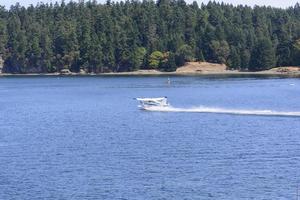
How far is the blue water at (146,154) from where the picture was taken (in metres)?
46.6

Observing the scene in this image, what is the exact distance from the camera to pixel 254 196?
4416 cm

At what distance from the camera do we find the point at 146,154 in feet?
194

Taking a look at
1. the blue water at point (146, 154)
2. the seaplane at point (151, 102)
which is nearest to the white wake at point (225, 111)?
the seaplane at point (151, 102)

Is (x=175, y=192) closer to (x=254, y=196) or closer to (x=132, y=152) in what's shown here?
(x=254, y=196)

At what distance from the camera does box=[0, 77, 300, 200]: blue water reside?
1836 inches

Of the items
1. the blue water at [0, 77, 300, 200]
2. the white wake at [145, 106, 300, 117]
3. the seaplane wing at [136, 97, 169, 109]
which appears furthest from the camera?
the seaplane wing at [136, 97, 169, 109]

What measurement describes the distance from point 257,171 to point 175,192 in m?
8.02

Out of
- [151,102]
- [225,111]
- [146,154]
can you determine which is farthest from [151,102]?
[146,154]

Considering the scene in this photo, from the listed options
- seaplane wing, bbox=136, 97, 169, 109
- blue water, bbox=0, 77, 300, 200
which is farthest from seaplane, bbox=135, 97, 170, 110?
blue water, bbox=0, 77, 300, 200

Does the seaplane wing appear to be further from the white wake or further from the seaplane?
the white wake

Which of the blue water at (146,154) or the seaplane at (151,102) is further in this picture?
the seaplane at (151,102)

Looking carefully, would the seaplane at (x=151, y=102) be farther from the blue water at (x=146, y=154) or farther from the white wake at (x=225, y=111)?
the blue water at (x=146, y=154)

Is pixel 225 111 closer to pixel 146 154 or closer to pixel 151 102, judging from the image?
pixel 151 102

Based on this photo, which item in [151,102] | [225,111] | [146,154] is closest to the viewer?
[146,154]
